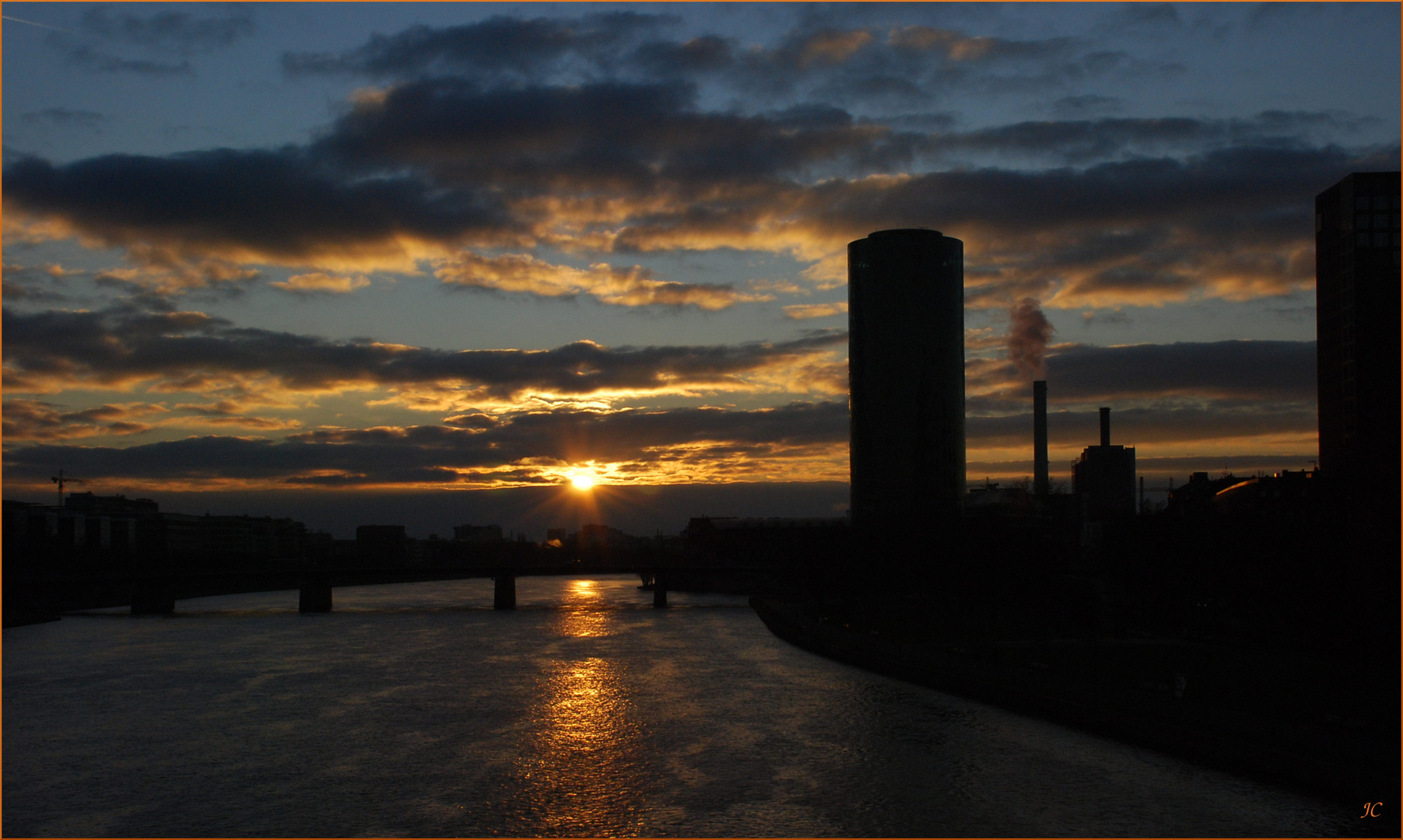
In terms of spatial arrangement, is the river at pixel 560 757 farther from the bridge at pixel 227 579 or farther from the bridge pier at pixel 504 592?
the bridge pier at pixel 504 592

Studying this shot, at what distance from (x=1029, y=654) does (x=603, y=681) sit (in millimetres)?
18817

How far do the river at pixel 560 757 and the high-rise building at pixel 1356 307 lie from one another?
313ft

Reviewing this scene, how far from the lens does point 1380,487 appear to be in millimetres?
55312

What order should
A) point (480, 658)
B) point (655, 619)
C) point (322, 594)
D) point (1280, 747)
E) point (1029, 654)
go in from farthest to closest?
point (322, 594) → point (655, 619) → point (480, 658) → point (1029, 654) → point (1280, 747)

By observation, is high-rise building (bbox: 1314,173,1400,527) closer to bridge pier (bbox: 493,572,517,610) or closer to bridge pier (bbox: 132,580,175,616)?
bridge pier (bbox: 493,572,517,610)

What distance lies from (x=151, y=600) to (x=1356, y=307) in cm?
12898

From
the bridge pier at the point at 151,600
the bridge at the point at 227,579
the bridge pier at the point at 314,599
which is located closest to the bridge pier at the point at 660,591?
the bridge at the point at 227,579

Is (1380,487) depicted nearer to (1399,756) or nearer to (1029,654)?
(1029,654)

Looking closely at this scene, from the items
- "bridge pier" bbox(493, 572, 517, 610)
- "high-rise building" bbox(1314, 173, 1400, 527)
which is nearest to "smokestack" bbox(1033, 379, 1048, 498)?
"high-rise building" bbox(1314, 173, 1400, 527)

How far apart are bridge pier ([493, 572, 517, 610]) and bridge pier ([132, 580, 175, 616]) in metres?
28.5

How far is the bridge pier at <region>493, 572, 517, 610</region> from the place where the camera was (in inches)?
4446

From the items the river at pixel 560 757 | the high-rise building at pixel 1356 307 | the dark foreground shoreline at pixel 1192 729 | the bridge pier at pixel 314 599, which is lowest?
the bridge pier at pixel 314 599

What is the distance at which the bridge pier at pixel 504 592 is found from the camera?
371 ft

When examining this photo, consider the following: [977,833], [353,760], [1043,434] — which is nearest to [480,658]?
[353,760]
